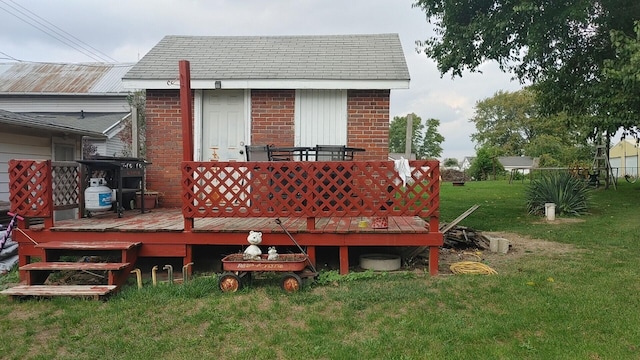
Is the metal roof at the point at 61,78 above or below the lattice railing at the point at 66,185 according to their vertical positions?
above

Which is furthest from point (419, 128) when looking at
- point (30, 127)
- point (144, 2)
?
point (30, 127)

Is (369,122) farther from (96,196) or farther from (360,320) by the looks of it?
(96,196)

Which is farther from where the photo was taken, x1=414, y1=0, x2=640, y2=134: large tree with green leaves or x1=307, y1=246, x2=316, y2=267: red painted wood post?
x1=414, y1=0, x2=640, y2=134: large tree with green leaves

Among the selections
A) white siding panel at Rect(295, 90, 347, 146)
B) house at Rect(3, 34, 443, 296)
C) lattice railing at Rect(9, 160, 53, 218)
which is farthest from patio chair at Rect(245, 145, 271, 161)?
lattice railing at Rect(9, 160, 53, 218)

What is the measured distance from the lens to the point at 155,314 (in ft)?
12.8

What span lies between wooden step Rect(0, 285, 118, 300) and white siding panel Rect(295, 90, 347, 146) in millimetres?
3793

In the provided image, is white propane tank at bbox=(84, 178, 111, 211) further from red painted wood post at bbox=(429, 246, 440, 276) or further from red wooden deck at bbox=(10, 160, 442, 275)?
red painted wood post at bbox=(429, 246, 440, 276)

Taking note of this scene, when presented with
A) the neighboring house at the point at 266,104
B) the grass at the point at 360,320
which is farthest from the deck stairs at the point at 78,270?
the neighboring house at the point at 266,104

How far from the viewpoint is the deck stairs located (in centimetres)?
428

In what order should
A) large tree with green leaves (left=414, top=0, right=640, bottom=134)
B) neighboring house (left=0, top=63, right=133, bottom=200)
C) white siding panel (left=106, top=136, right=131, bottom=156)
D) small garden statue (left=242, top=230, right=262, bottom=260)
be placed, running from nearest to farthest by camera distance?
small garden statue (left=242, top=230, right=262, bottom=260)
large tree with green leaves (left=414, top=0, right=640, bottom=134)
white siding panel (left=106, top=136, right=131, bottom=156)
neighboring house (left=0, top=63, right=133, bottom=200)

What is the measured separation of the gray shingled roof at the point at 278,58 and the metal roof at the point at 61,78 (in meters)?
11.5

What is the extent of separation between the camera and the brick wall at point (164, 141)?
726 cm

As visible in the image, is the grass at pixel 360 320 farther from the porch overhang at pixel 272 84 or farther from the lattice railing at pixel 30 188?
the porch overhang at pixel 272 84

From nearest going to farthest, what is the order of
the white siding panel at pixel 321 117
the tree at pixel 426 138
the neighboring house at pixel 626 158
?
the white siding panel at pixel 321 117
the neighboring house at pixel 626 158
the tree at pixel 426 138
